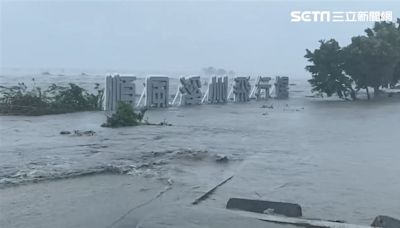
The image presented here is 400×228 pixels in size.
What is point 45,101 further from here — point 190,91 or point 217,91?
point 217,91

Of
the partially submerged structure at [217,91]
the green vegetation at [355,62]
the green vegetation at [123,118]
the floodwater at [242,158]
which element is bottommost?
the floodwater at [242,158]

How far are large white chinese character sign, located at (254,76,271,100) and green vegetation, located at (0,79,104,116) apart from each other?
46.7ft

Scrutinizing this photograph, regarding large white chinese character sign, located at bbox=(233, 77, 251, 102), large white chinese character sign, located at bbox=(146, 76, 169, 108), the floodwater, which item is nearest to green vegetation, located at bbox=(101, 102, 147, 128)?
the floodwater

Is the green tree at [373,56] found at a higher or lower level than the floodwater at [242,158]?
higher

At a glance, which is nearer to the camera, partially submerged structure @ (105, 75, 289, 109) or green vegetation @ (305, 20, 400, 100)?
partially submerged structure @ (105, 75, 289, 109)

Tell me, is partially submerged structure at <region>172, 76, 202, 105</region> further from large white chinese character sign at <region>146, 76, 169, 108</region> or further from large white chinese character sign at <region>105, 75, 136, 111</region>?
large white chinese character sign at <region>105, 75, 136, 111</region>

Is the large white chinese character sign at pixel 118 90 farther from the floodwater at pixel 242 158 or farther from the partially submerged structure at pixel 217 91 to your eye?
the partially submerged structure at pixel 217 91

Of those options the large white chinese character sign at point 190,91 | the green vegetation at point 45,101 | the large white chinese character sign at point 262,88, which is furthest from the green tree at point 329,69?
the green vegetation at point 45,101

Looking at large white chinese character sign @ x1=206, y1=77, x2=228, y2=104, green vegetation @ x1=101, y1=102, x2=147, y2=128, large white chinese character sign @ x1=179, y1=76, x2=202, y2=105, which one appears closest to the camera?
green vegetation @ x1=101, y1=102, x2=147, y2=128

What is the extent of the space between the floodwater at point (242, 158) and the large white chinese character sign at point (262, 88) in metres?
17.7

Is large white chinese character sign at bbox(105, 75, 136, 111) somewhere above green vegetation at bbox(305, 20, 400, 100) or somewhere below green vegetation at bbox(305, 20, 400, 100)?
below

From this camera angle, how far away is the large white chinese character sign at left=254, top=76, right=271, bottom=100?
110ft

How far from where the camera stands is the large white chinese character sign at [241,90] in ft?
99.8

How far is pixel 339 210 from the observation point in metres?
6.14
